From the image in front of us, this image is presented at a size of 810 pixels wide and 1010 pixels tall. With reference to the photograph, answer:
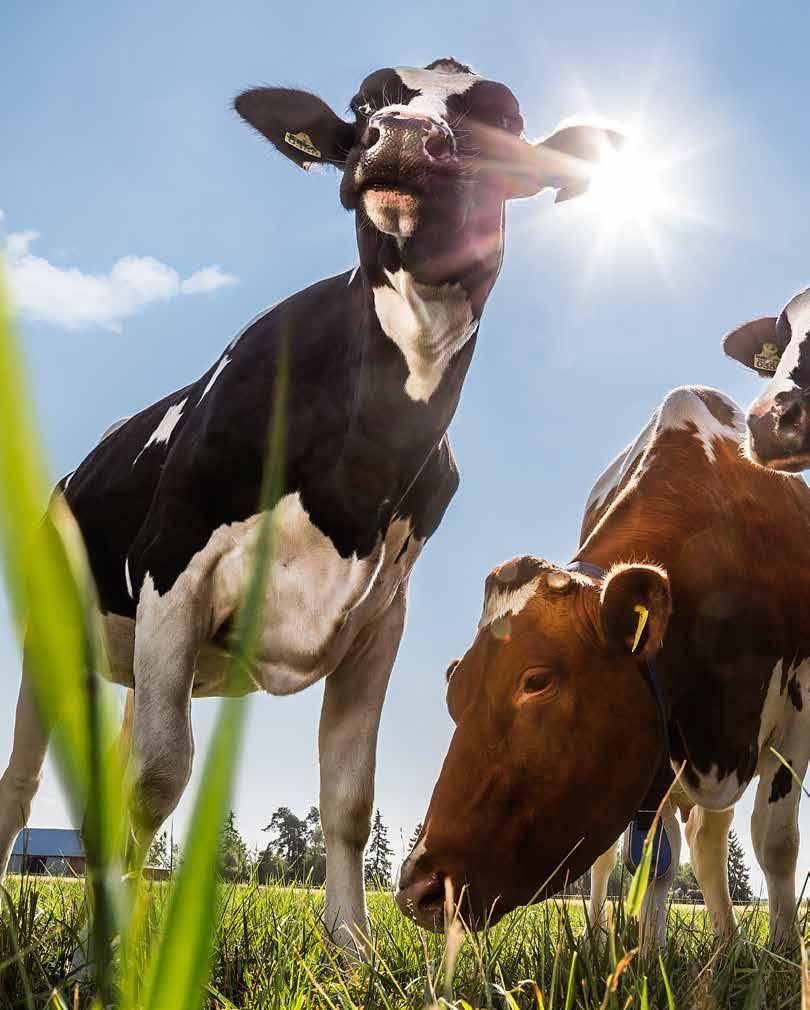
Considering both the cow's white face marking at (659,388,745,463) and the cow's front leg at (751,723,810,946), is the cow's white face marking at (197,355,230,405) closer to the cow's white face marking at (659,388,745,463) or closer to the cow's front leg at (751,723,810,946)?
the cow's white face marking at (659,388,745,463)

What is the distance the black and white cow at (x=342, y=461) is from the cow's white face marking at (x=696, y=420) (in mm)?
1490

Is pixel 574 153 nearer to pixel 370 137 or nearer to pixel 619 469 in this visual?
pixel 370 137

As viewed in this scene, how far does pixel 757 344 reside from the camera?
20.5 feet

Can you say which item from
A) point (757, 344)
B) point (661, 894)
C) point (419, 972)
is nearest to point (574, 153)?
point (757, 344)

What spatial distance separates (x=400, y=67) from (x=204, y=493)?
71.4 inches

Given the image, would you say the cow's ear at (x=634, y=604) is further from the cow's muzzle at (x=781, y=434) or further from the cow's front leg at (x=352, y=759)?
the cow's front leg at (x=352, y=759)

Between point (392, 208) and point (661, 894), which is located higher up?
point (392, 208)

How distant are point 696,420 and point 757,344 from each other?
1.34 m

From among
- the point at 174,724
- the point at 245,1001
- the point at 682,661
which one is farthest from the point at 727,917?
the point at 245,1001

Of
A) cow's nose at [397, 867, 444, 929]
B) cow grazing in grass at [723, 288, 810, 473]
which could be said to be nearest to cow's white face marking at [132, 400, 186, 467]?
cow's nose at [397, 867, 444, 929]

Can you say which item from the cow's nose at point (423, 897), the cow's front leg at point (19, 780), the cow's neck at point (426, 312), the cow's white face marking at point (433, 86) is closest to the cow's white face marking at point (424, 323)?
the cow's neck at point (426, 312)

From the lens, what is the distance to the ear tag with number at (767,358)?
20.3 ft

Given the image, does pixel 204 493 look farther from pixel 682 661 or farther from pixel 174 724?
pixel 682 661

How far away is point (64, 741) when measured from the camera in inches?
14.5
